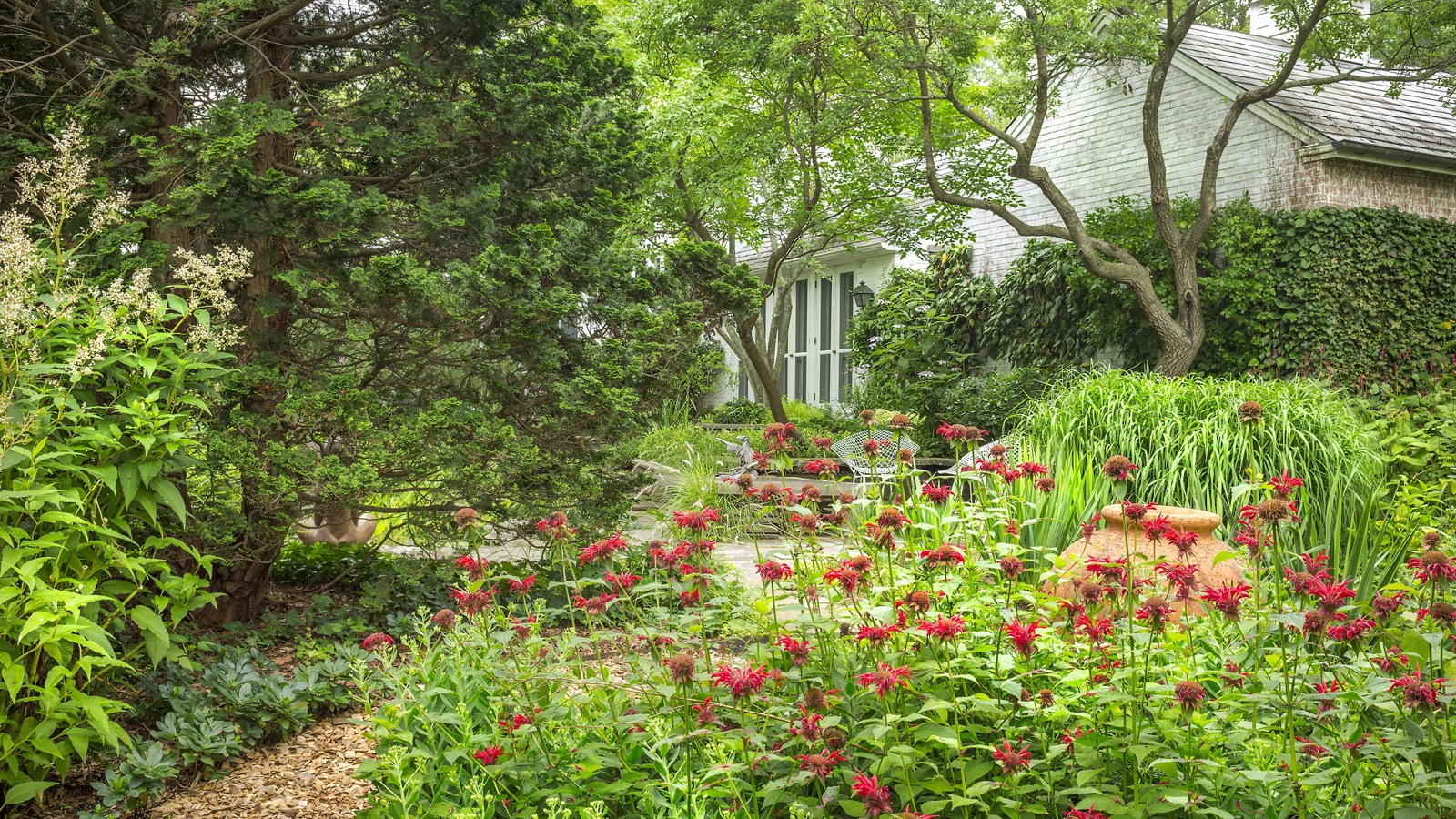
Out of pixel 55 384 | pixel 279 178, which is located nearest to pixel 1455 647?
pixel 55 384

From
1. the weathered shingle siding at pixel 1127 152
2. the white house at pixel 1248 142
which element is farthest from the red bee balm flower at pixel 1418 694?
the white house at pixel 1248 142

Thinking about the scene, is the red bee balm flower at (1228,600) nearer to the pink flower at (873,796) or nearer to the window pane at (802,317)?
the pink flower at (873,796)

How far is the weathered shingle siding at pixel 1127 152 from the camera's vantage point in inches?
416

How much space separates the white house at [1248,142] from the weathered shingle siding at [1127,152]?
0.04 ft

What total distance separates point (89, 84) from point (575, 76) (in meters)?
2.03

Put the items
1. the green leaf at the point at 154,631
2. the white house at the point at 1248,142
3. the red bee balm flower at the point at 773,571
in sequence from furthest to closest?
the white house at the point at 1248,142 < the green leaf at the point at 154,631 < the red bee balm flower at the point at 773,571

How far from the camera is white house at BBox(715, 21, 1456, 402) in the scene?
33.4 feet

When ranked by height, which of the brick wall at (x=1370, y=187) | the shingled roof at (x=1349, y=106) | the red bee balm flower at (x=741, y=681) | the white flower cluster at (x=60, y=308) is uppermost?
the shingled roof at (x=1349, y=106)

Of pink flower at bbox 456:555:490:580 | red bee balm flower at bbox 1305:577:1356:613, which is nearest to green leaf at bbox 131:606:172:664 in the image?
pink flower at bbox 456:555:490:580

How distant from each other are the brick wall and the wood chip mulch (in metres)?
10.4

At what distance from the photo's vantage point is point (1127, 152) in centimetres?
1196

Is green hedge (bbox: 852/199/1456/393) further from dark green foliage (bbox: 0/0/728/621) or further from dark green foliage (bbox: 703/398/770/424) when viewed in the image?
dark green foliage (bbox: 0/0/728/621)

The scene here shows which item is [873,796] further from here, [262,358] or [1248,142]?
[1248,142]

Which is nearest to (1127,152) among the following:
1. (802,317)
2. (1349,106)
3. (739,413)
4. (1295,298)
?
(1349,106)
